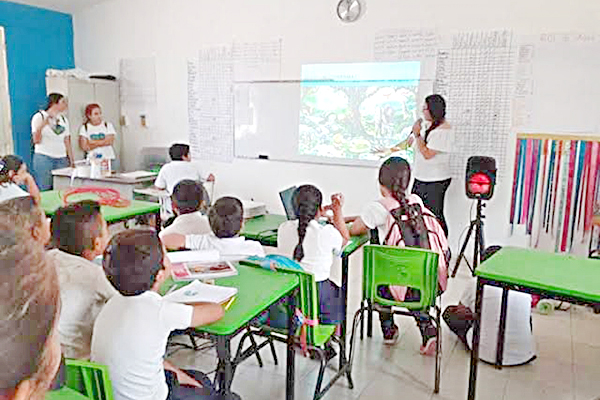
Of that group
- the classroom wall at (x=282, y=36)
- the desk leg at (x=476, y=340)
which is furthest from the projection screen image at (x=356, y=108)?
the desk leg at (x=476, y=340)

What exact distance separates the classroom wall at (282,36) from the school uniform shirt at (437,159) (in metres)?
0.26

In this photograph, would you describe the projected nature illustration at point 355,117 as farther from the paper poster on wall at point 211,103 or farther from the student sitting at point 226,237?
the student sitting at point 226,237

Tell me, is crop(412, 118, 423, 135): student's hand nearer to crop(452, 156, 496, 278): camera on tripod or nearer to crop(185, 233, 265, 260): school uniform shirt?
crop(452, 156, 496, 278): camera on tripod

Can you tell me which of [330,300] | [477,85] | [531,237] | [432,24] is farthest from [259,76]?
[330,300]

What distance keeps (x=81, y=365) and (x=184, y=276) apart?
2.39ft

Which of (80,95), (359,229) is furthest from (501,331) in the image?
(80,95)

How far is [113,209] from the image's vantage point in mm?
3270

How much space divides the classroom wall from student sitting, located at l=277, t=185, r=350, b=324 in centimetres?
250

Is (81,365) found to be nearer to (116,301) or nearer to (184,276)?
(116,301)

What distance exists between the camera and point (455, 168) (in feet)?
15.1

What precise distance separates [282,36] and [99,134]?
2.44 meters

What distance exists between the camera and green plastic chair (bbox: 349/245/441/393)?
2404 mm

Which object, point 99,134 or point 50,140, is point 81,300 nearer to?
point 50,140

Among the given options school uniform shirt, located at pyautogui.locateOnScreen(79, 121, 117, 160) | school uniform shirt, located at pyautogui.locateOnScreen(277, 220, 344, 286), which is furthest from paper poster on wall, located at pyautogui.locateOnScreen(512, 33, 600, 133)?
school uniform shirt, located at pyautogui.locateOnScreen(79, 121, 117, 160)
